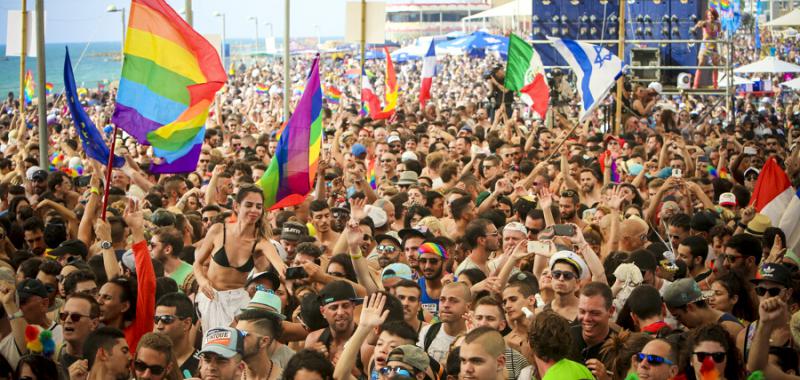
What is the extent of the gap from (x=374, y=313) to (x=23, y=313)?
2239 mm

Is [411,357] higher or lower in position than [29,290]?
lower

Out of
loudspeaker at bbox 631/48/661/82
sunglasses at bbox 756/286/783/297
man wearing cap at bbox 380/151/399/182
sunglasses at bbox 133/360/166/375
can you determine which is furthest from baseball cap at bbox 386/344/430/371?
loudspeaker at bbox 631/48/661/82

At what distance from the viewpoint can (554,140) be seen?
62.5 feet

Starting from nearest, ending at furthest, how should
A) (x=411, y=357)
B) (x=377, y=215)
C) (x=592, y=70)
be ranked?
1. (x=411, y=357)
2. (x=377, y=215)
3. (x=592, y=70)

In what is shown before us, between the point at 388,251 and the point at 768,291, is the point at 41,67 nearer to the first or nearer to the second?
the point at 388,251

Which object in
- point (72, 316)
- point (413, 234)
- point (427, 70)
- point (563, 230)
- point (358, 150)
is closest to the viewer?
A: point (72, 316)

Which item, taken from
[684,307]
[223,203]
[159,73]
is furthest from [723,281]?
[223,203]

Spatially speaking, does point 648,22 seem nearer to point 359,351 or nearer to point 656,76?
point 656,76

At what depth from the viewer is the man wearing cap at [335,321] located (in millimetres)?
7324

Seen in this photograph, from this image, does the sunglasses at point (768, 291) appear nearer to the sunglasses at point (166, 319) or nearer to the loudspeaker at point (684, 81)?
the sunglasses at point (166, 319)

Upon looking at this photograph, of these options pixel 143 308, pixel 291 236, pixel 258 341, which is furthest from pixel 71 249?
pixel 258 341

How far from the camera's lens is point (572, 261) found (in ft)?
25.4

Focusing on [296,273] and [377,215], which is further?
[377,215]

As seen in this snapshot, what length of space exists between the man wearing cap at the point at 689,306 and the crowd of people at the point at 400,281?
10 mm
